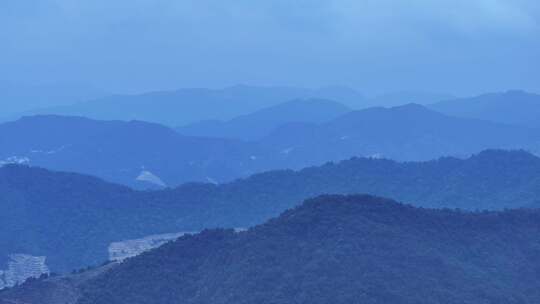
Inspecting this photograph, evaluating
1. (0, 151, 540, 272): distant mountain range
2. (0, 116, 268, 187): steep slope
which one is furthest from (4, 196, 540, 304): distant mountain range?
(0, 116, 268, 187): steep slope

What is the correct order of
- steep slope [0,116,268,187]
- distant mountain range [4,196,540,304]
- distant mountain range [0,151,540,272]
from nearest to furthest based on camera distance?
distant mountain range [4,196,540,304], distant mountain range [0,151,540,272], steep slope [0,116,268,187]

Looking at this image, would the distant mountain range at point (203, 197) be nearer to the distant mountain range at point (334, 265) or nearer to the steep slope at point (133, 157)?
the distant mountain range at point (334, 265)

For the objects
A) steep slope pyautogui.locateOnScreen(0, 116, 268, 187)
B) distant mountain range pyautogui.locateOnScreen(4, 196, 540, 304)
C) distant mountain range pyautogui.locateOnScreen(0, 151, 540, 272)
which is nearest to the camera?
distant mountain range pyautogui.locateOnScreen(4, 196, 540, 304)

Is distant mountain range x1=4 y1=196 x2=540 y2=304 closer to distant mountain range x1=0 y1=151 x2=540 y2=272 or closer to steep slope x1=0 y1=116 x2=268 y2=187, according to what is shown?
distant mountain range x1=0 y1=151 x2=540 y2=272

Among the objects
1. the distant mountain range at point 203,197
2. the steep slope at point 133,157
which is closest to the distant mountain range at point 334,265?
the distant mountain range at point 203,197

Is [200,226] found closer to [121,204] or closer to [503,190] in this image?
[121,204]

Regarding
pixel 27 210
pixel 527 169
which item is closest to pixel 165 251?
pixel 27 210

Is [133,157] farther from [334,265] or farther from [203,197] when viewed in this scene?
[334,265]
